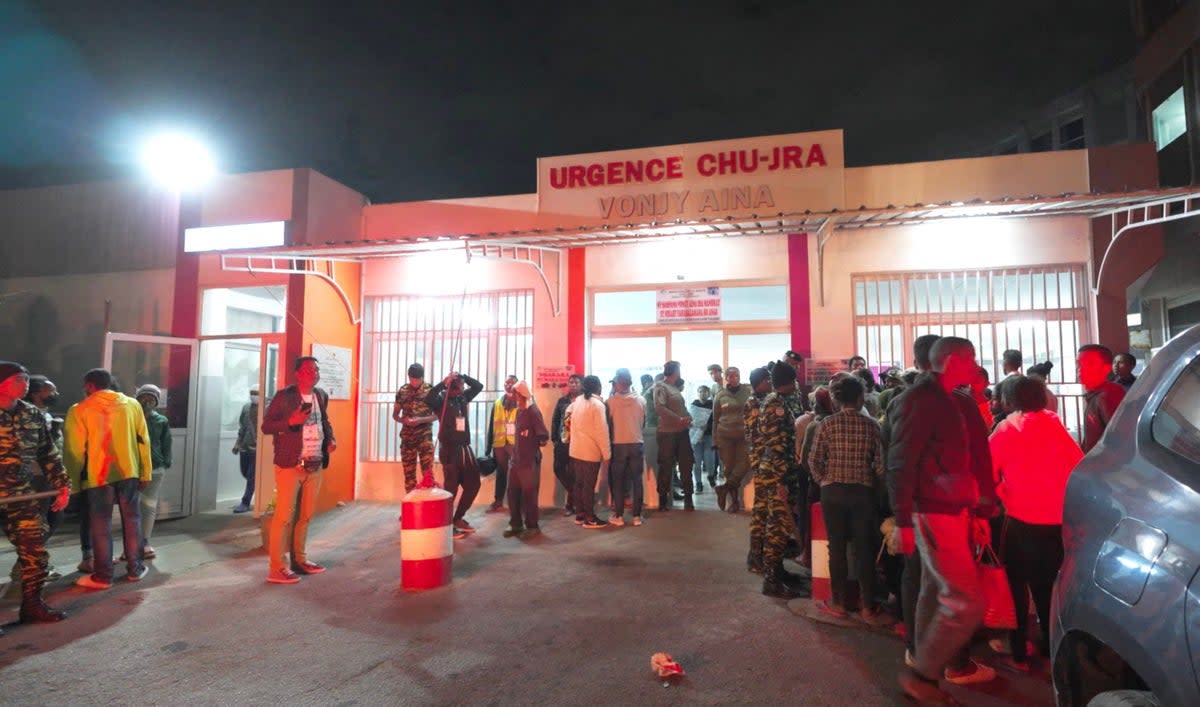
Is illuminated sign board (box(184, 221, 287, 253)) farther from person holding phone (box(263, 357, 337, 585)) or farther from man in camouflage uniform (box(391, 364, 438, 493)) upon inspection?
person holding phone (box(263, 357, 337, 585))

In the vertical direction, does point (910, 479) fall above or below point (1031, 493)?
above

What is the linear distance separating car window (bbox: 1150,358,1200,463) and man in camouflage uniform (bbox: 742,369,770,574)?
337cm

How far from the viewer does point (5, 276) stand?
432 inches

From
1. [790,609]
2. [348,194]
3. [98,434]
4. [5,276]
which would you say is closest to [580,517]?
[790,609]

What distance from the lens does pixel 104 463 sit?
5805 millimetres

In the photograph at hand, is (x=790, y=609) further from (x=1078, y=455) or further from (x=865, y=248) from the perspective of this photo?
(x=865, y=248)

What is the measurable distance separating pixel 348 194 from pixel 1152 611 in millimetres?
10656

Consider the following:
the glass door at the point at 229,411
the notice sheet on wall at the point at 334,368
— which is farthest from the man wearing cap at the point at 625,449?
the glass door at the point at 229,411

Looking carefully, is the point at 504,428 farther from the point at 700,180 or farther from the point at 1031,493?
the point at 1031,493

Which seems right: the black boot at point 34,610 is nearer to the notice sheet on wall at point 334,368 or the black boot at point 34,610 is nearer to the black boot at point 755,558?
the notice sheet on wall at point 334,368

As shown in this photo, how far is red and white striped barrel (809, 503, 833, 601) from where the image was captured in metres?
4.95

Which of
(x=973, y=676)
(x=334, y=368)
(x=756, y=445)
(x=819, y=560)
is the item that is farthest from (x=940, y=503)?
(x=334, y=368)

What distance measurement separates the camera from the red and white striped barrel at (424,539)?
551 centimetres

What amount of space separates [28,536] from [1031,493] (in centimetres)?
691
